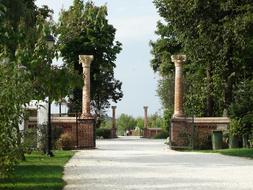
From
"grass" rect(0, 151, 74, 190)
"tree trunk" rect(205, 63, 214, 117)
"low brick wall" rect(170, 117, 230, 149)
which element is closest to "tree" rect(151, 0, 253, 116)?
"tree trunk" rect(205, 63, 214, 117)

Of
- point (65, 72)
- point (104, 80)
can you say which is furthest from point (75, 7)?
point (104, 80)

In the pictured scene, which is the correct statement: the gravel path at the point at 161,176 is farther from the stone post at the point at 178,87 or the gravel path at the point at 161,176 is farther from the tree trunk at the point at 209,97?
the tree trunk at the point at 209,97

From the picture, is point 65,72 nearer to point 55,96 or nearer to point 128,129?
point 55,96

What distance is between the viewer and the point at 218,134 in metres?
33.4

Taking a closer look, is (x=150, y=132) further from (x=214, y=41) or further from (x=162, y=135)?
(x=214, y=41)

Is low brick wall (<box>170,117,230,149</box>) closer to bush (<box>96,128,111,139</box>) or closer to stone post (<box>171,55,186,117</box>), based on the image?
stone post (<box>171,55,186,117</box>)

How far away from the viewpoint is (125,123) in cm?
8425

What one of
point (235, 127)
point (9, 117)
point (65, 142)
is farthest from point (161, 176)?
point (65, 142)

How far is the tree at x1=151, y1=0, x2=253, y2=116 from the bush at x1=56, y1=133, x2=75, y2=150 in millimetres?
8177

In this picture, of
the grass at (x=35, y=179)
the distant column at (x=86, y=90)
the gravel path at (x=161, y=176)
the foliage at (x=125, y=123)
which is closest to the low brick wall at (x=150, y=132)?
the foliage at (x=125, y=123)

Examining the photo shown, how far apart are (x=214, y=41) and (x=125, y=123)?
171 feet

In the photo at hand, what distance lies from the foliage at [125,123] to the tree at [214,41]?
39.4 meters

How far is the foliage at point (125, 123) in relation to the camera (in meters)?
83.6

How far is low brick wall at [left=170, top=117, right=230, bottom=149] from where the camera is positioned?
34.5m
